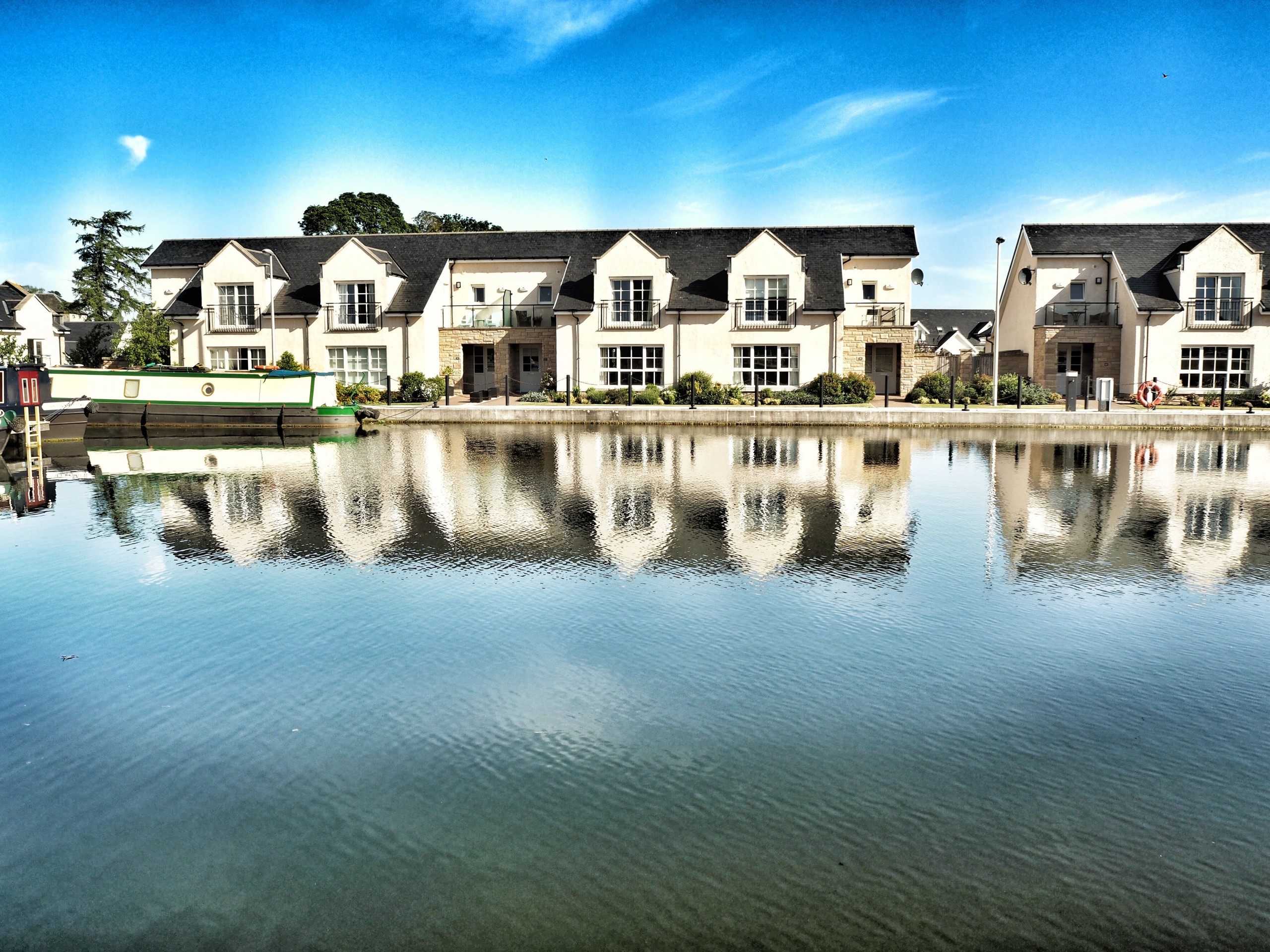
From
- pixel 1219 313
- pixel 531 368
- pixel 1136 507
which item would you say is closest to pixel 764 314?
pixel 531 368

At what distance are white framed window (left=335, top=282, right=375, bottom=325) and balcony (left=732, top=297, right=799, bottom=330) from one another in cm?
1520

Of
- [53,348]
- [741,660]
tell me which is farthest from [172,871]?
[53,348]

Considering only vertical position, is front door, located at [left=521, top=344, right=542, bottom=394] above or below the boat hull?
above

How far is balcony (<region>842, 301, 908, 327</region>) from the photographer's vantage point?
133ft

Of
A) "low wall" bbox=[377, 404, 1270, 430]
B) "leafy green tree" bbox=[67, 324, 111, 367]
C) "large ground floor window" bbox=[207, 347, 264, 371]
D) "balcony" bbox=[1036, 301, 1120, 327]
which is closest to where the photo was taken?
"low wall" bbox=[377, 404, 1270, 430]

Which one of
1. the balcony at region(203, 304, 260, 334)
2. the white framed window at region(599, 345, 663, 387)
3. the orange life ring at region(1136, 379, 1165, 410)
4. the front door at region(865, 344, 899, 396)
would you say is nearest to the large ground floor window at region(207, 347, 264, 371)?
the balcony at region(203, 304, 260, 334)

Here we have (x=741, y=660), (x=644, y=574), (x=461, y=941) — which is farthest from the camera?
(x=644, y=574)

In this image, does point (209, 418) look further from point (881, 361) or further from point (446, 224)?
point (446, 224)

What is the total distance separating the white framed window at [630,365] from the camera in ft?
133

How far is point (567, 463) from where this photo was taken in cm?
1970

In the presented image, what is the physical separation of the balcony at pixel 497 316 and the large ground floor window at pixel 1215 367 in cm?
2624

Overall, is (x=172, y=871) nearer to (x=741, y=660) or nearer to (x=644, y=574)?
(x=741, y=660)

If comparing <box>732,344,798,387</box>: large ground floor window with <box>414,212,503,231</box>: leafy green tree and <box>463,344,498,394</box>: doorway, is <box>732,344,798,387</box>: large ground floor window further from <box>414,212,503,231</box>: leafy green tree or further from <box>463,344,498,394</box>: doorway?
<box>414,212,503,231</box>: leafy green tree

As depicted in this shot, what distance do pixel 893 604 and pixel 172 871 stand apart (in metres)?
6.03
